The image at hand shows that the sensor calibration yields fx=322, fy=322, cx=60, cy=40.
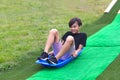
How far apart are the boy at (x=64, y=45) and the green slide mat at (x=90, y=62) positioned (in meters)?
0.20

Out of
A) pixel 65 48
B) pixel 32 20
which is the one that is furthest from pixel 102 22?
pixel 65 48

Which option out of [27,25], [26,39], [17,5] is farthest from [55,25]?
[17,5]

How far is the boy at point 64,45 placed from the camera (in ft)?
17.9

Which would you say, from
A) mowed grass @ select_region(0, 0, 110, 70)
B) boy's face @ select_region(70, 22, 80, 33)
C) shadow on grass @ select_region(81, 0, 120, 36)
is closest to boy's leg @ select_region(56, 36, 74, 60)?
boy's face @ select_region(70, 22, 80, 33)

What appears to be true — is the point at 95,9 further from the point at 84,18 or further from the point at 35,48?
the point at 35,48

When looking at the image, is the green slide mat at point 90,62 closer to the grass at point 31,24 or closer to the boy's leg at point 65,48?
the boy's leg at point 65,48

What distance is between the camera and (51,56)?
5434 millimetres

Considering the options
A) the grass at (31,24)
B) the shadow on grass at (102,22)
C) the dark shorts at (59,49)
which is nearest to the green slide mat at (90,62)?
the dark shorts at (59,49)

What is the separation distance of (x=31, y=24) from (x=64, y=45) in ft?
14.8

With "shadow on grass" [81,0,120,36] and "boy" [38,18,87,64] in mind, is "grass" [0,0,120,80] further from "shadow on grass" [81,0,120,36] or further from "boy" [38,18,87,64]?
"boy" [38,18,87,64]

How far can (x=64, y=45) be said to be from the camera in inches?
216

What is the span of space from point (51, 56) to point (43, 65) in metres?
0.29

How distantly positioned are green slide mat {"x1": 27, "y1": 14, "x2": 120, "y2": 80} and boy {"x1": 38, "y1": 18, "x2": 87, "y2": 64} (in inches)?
8.0

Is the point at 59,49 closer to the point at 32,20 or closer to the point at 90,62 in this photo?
the point at 90,62
